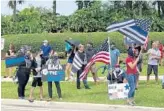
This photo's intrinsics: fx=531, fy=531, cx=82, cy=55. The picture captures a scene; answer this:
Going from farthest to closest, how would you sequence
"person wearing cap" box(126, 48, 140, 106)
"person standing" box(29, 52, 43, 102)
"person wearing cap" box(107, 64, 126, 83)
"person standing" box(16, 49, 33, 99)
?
"person wearing cap" box(107, 64, 126, 83), "person standing" box(16, 49, 33, 99), "person standing" box(29, 52, 43, 102), "person wearing cap" box(126, 48, 140, 106)

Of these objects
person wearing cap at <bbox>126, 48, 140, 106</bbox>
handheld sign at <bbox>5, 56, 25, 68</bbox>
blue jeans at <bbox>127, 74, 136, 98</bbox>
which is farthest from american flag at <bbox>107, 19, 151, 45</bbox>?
handheld sign at <bbox>5, 56, 25, 68</bbox>

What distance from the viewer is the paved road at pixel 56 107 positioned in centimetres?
1450

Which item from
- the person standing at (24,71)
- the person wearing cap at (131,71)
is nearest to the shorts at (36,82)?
the person standing at (24,71)

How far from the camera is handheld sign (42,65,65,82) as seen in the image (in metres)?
16.1

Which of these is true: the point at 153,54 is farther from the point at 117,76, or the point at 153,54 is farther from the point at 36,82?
the point at 36,82

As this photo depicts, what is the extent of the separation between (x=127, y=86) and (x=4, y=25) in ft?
119

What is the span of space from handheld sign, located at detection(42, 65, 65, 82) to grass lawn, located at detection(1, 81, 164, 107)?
678 millimetres

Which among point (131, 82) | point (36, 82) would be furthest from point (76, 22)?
point (131, 82)

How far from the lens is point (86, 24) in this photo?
48844 millimetres

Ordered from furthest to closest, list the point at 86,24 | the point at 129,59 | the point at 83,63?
the point at 86,24
the point at 83,63
the point at 129,59

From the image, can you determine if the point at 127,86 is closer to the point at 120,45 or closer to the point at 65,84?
the point at 65,84

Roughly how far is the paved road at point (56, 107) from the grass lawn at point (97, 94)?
1.82ft

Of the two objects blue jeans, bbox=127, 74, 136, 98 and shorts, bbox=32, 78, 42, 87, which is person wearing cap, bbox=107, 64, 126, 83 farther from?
shorts, bbox=32, 78, 42, 87

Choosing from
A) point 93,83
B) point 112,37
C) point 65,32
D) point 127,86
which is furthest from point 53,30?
point 127,86
